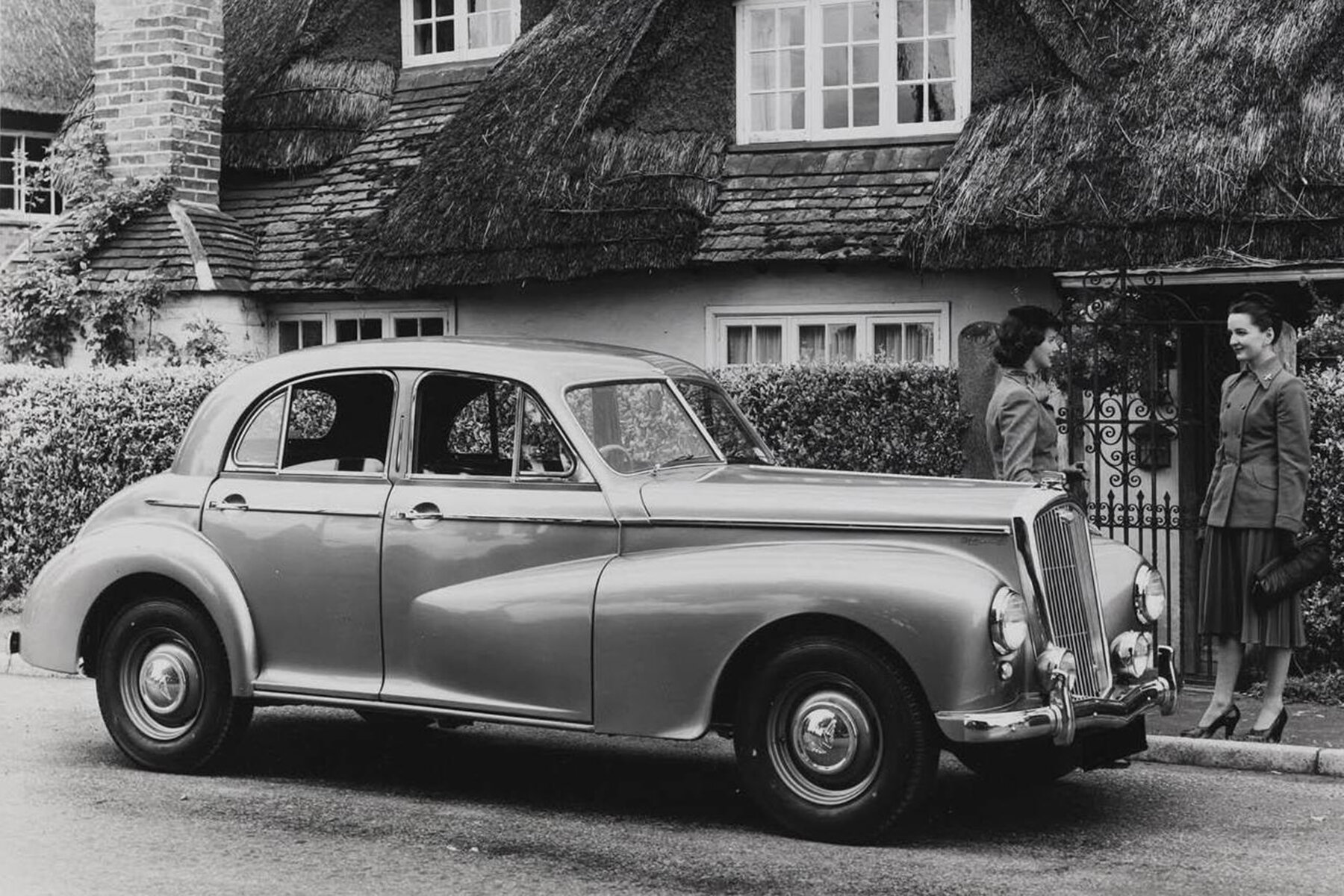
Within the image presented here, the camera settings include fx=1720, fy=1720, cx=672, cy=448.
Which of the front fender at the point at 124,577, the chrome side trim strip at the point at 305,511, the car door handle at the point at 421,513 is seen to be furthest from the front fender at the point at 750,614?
the front fender at the point at 124,577

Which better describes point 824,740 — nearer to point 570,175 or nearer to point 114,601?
point 114,601

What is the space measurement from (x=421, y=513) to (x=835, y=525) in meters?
1.76

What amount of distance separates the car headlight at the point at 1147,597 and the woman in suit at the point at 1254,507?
1051 millimetres

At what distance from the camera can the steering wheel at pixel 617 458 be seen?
7008 millimetres

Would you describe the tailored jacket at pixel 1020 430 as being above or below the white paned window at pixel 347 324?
below

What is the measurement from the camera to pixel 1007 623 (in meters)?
6.15

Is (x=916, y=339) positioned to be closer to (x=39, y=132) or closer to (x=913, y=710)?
(x=913, y=710)

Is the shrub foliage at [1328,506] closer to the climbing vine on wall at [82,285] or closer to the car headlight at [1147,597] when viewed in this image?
the car headlight at [1147,597]

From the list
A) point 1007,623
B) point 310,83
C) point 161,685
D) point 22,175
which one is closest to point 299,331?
point 310,83

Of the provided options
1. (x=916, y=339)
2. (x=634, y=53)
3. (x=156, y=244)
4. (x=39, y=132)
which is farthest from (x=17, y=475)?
(x=39, y=132)

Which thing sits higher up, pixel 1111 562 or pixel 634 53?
pixel 634 53

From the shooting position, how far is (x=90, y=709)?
937 centimetres

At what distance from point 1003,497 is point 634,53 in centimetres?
904

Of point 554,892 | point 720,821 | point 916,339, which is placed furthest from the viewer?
point 916,339
